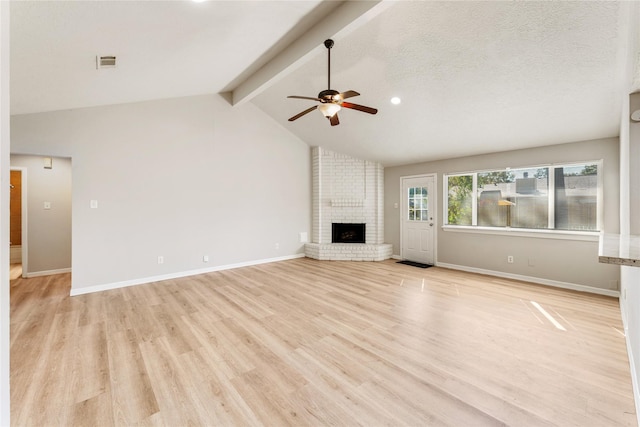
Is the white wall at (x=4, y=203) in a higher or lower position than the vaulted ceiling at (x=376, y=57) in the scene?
lower

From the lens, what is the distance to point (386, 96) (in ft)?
13.4

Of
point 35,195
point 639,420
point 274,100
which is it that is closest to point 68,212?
point 35,195

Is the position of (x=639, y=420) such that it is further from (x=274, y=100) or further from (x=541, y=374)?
(x=274, y=100)

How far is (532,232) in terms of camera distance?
4.46m

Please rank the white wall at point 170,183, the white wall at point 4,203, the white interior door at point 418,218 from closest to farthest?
the white wall at point 4,203
the white wall at point 170,183
the white interior door at point 418,218

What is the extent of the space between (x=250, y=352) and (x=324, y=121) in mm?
4321

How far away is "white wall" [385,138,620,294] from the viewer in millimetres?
3816

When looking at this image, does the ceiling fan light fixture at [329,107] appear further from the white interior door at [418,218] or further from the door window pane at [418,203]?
the door window pane at [418,203]

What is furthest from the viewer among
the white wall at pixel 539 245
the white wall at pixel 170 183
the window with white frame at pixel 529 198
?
the window with white frame at pixel 529 198

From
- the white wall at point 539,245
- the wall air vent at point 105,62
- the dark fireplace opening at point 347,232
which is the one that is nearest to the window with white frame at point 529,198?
the white wall at point 539,245

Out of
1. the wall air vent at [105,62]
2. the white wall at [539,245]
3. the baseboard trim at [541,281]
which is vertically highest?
the wall air vent at [105,62]

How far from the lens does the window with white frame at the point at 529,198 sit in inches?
161

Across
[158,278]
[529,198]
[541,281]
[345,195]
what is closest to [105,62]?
Result: [158,278]

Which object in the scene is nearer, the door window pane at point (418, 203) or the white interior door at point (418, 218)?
the white interior door at point (418, 218)
